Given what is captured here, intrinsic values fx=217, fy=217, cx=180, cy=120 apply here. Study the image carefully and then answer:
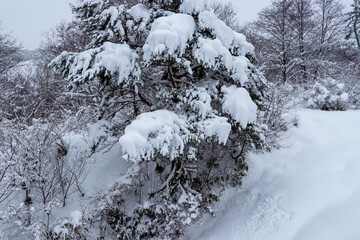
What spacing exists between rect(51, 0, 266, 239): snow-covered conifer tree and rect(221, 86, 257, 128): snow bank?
17mm

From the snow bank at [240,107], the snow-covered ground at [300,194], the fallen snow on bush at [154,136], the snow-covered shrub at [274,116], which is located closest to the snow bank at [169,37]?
the fallen snow on bush at [154,136]

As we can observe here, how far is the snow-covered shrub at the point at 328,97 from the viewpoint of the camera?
8000 millimetres

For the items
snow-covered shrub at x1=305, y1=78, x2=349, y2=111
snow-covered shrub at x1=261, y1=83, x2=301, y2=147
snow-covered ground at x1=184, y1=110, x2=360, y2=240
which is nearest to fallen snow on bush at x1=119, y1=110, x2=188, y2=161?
snow-covered ground at x1=184, y1=110, x2=360, y2=240

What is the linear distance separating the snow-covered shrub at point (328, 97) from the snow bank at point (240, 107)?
5.98 m

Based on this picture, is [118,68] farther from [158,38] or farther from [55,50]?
[55,50]

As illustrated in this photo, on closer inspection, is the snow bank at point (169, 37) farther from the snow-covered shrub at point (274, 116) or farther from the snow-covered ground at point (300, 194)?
the snow-covered ground at point (300, 194)

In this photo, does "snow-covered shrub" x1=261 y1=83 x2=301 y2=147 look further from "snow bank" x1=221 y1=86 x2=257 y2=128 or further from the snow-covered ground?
"snow bank" x1=221 y1=86 x2=257 y2=128

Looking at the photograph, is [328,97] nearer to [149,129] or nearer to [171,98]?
[171,98]

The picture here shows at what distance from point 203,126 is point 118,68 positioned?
1.67 m

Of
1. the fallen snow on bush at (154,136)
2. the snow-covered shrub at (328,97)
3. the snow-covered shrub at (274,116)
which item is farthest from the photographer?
the snow-covered shrub at (328,97)

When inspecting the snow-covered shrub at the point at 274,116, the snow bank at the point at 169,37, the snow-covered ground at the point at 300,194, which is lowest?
the snow-covered ground at the point at 300,194

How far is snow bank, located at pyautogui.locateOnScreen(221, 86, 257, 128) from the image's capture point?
3.58m

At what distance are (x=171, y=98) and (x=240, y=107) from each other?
1.31 metres

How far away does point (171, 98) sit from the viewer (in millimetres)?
4168
